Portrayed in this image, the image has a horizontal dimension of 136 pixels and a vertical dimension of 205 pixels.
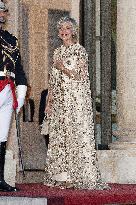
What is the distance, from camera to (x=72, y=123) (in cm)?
975

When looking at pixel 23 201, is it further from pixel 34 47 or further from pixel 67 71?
pixel 34 47

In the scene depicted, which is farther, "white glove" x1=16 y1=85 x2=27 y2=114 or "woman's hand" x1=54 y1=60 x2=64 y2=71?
"woman's hand" x1=54 y1=60 x2=64 y2=71

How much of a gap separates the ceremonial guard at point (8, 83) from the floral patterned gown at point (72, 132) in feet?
4.75

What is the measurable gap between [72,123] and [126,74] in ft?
6.80

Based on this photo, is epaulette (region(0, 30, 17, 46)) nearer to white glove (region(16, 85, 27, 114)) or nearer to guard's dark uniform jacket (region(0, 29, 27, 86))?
guard's dark uniform jacket (region(0, 29, 27, 86))

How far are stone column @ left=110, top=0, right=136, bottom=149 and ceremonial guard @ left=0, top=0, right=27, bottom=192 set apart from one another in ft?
11.3

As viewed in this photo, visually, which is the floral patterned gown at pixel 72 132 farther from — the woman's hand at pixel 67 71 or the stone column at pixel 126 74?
the stone column at pixel 126 74

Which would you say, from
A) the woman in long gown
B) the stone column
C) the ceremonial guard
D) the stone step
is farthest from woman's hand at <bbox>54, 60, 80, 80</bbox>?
the stone step

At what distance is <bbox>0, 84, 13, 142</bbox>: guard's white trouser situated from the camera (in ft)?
26.2

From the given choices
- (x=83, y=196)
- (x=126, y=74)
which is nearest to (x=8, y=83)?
(x=83, y=196)

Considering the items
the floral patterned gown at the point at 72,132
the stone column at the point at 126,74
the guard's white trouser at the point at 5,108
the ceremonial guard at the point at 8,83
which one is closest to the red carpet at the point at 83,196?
the floral patterned gown at the point at 72,132

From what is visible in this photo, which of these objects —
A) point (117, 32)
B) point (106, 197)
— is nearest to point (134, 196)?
point (106, 197)

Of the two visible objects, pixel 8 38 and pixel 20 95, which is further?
pixel 8 38

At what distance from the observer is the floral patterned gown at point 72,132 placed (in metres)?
9.73
